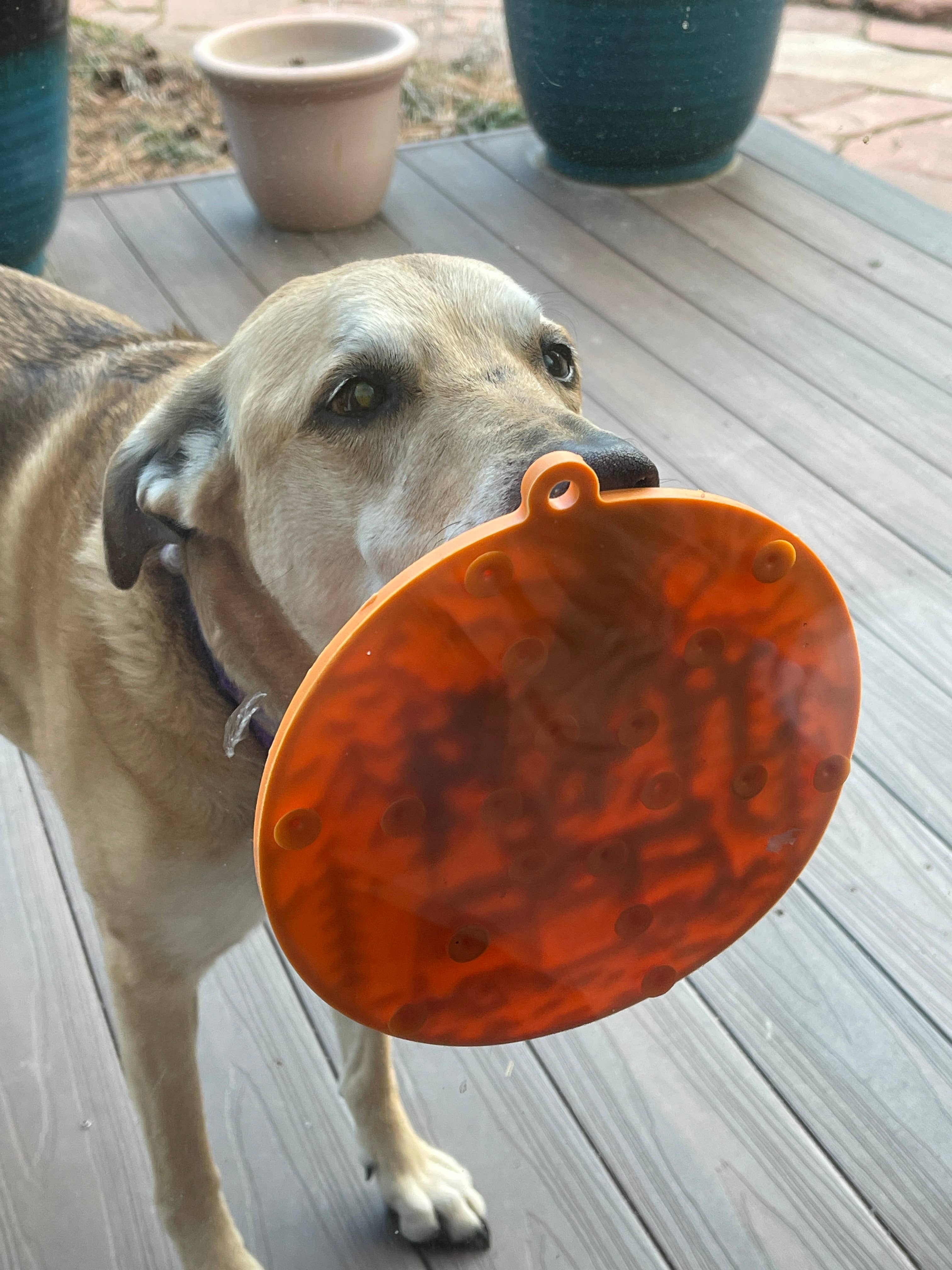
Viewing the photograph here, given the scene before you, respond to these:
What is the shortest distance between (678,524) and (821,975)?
1.15 meters

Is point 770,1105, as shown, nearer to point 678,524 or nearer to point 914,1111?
point 914,1111

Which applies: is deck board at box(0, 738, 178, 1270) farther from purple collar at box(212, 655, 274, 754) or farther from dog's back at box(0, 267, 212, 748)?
purple collar at box(212, 655, 274, 754)

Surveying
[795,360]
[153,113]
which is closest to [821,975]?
[795,360]

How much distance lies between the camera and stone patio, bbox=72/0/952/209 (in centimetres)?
418

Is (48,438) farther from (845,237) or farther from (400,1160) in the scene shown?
(845,237)

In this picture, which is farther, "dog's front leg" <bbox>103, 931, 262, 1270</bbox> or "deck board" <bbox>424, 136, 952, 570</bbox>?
"deck board" <bbox>424, 136, 952, 570</bbox>

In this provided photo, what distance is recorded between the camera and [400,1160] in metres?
1.50

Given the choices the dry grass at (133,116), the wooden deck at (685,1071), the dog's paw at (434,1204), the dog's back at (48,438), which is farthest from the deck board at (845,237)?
the dog's paw at (434,1204)

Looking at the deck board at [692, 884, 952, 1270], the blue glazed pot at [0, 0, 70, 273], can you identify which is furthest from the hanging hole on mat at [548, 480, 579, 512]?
the blue glazed pot at [0, 0, 70, 273]

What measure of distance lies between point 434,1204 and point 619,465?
3.40 feet

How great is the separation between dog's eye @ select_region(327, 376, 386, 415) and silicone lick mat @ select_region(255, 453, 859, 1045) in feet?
1.23

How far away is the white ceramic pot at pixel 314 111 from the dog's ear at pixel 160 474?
7.68 feet

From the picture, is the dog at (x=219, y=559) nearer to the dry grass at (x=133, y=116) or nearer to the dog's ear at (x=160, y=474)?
the dog's ear at (x=160, y=474)

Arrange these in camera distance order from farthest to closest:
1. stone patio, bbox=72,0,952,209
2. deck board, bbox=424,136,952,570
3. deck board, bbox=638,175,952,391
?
stone patio, bbox=72,0,952,209, deck board, bbox=638,175,952,391, deck board, bbox=424,136,952,570
